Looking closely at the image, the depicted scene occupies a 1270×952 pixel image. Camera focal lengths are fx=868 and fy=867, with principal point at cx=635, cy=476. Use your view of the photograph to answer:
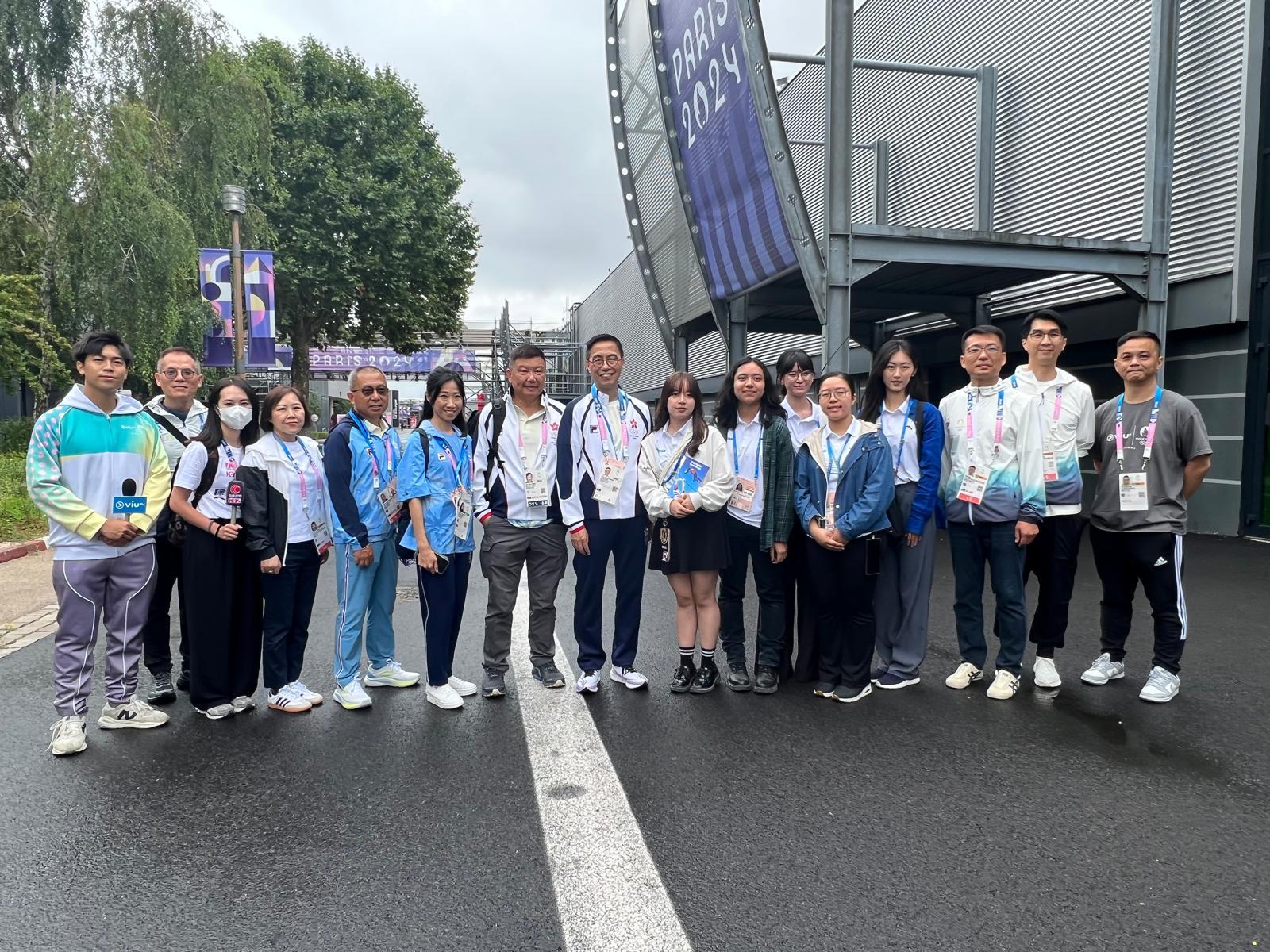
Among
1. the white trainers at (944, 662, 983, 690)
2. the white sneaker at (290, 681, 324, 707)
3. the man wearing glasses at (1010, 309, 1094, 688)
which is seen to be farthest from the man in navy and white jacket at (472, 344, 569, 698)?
the man wearing glasses at (1010, 309, 1094, 688)

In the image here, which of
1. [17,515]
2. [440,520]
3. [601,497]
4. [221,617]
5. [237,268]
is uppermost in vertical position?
[237,268]

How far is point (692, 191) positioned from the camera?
14.9 m

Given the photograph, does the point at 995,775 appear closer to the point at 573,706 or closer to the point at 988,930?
the point at 988,930

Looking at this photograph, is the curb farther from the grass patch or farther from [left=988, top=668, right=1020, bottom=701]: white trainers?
[left=988, top=668, right=1020, bottom=701]: white trainers

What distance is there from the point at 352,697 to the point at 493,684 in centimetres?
74

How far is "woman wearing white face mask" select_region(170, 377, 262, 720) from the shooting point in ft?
14.0

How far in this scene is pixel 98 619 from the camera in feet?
13.6

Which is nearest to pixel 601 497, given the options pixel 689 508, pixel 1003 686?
pixel 689 508

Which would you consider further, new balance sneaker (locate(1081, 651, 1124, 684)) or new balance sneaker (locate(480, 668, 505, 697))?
new balance sneaker (locate(1081, 651, 1124, 684))

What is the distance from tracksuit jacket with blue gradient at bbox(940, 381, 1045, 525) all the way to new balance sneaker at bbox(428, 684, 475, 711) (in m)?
2.94

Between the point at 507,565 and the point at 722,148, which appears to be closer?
the point at 507,565

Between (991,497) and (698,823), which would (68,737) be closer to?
(698,823)

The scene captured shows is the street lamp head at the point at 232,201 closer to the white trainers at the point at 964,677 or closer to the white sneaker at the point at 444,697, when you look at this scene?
the white sneaker at the point at 444,697

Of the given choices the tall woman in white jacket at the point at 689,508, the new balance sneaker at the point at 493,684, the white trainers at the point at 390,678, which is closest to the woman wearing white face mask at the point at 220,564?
the white trainers at the point at 390,678
